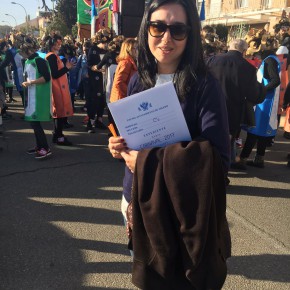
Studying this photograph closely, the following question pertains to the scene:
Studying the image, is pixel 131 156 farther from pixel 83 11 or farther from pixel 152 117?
pixel 83 11

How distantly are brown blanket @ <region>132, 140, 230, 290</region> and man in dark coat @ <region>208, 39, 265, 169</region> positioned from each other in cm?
308

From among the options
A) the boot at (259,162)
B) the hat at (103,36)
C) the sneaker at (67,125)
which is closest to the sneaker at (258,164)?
the boot at (259,162)

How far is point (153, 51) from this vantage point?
153cm

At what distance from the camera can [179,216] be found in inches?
49.9

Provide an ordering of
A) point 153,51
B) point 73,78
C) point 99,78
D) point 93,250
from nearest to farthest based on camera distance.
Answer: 1. point 153,51
2. point 93,250
3. point 99,78
4. point 73,78

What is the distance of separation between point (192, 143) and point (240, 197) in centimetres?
316

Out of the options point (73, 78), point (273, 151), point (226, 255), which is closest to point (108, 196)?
point (226, 255)

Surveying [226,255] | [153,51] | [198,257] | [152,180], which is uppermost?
[153,51]

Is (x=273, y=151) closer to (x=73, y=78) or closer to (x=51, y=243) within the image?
(x=51, y=243)

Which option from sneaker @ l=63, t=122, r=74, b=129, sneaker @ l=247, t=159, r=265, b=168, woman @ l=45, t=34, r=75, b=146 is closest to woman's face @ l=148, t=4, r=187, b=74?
sneaker @ l=247, t=159, r=265, b=168

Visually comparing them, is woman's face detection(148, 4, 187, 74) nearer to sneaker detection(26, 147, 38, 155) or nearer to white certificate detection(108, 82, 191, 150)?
white certificate detection(108, 82, 191, 150)

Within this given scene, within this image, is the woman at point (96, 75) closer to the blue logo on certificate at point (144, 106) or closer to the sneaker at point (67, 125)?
the sneaker at point (67, 125)

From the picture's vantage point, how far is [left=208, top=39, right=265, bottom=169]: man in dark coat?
4191mm

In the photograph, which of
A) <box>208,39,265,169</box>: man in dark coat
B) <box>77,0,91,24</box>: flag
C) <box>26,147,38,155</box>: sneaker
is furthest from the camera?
<box>77,0,91,24</box>: flag
